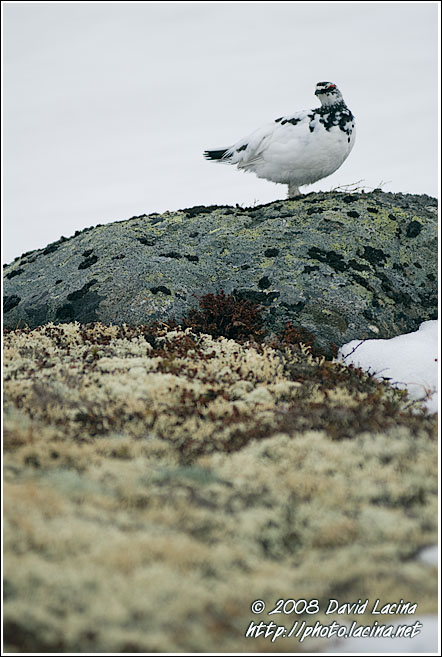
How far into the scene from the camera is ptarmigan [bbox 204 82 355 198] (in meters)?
12.2

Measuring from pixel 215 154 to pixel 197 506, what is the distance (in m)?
10.7

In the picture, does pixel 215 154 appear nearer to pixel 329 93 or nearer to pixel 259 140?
pixel 259 140

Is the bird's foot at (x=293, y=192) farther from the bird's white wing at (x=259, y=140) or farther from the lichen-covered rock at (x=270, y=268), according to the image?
the bird's white wing at (x=259, y=140)

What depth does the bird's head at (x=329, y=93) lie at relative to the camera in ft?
41.8

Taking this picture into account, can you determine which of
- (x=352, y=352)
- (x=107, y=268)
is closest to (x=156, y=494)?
(x=352, y=352)

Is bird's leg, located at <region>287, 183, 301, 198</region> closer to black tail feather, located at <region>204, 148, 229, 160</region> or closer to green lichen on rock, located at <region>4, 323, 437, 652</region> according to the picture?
black tail feather, located at <region>204, 148, 229, 160</region>

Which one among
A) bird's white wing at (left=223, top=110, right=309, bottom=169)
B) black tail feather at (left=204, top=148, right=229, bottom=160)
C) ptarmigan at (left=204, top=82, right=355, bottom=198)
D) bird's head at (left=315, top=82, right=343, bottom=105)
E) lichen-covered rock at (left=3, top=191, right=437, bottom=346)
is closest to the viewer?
lichen-covered rock at (left=3, top=191, right=437, bottom=346)

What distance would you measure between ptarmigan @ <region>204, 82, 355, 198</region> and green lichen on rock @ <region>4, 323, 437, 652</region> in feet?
20.1

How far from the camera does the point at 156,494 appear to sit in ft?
16.6

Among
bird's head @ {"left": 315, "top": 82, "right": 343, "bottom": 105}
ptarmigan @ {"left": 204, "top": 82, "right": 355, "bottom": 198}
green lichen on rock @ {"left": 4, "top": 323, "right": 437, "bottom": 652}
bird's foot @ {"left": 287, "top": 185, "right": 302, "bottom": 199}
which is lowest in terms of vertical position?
green lichen on rock @ {"left": 4, "top": 323, "right": 437, "bottom": 652}

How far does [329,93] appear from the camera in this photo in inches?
501

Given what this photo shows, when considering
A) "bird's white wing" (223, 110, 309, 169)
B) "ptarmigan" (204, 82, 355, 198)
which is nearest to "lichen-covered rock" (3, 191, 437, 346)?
"ptarmigan" (204, 82, 355, 198)

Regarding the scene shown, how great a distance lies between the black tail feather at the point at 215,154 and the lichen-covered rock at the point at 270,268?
56.6 inches

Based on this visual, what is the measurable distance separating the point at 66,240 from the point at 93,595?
11311 millimetres
